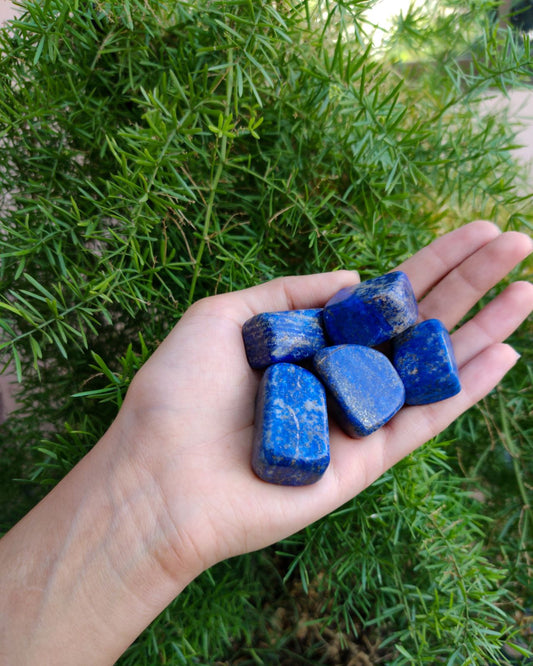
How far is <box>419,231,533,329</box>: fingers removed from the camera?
1033mm

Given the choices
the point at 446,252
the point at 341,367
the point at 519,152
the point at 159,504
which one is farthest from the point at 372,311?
the point at 519,152

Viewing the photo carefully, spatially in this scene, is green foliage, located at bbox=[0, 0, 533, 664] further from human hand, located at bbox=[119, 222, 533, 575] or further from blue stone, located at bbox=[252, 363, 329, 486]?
blue stone, located at bbox=[252, 363, 329, 486]

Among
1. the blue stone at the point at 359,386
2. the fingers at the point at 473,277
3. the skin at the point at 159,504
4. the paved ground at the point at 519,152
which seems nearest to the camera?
the skin at the point at 159,504

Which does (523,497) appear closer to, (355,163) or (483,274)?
(483,274)

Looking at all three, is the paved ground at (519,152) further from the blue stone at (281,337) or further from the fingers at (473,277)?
the blue stone at (281,337)

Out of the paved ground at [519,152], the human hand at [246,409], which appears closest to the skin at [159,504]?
the human hand at [246,409]

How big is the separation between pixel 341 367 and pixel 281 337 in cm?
12

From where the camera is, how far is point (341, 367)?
0.98 m

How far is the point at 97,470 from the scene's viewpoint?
2.85 ft

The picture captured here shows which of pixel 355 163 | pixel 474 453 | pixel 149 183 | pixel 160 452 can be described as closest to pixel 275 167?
pixel 355 163

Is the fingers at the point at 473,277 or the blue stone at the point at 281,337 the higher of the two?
the blue stone at the point at 281,337

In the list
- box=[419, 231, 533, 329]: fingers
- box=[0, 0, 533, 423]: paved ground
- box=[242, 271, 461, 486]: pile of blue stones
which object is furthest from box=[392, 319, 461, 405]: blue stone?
box=[0, 0, 533, 423]: paved ground

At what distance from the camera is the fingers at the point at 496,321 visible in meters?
1.05

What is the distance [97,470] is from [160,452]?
110 mm
